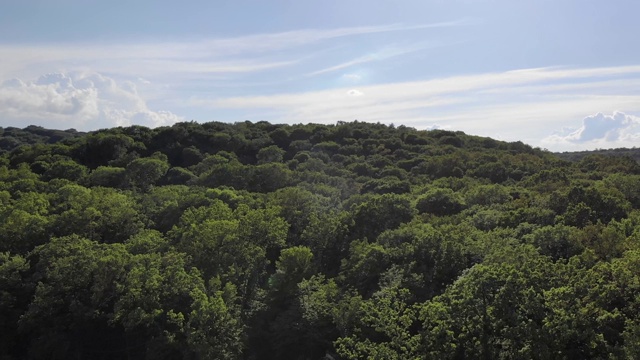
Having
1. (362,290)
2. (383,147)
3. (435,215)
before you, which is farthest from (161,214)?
(383,147)

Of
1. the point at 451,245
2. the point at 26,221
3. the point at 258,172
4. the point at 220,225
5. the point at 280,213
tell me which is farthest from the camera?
the point at 258,172

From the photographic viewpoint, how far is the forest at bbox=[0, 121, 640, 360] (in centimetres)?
2266

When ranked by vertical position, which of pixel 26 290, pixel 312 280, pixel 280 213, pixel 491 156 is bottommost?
pixel 26 290

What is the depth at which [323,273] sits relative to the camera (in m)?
38.0

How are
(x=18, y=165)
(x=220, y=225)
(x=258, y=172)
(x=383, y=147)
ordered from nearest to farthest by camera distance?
(x=220, y=225)
(x=258, y=172)
(x=18, y=165)
(x=383, y=147)

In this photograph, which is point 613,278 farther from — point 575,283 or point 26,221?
point 26,221

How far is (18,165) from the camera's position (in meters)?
66.1

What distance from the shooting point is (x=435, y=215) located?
143 feet

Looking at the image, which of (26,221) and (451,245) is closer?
(451,245)

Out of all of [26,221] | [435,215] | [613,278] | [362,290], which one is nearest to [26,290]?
[26,221]

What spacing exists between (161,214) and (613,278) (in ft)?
120

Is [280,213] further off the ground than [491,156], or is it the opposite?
[491,156]

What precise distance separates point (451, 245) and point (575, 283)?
31.6ft

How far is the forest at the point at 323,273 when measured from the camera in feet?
74.3
